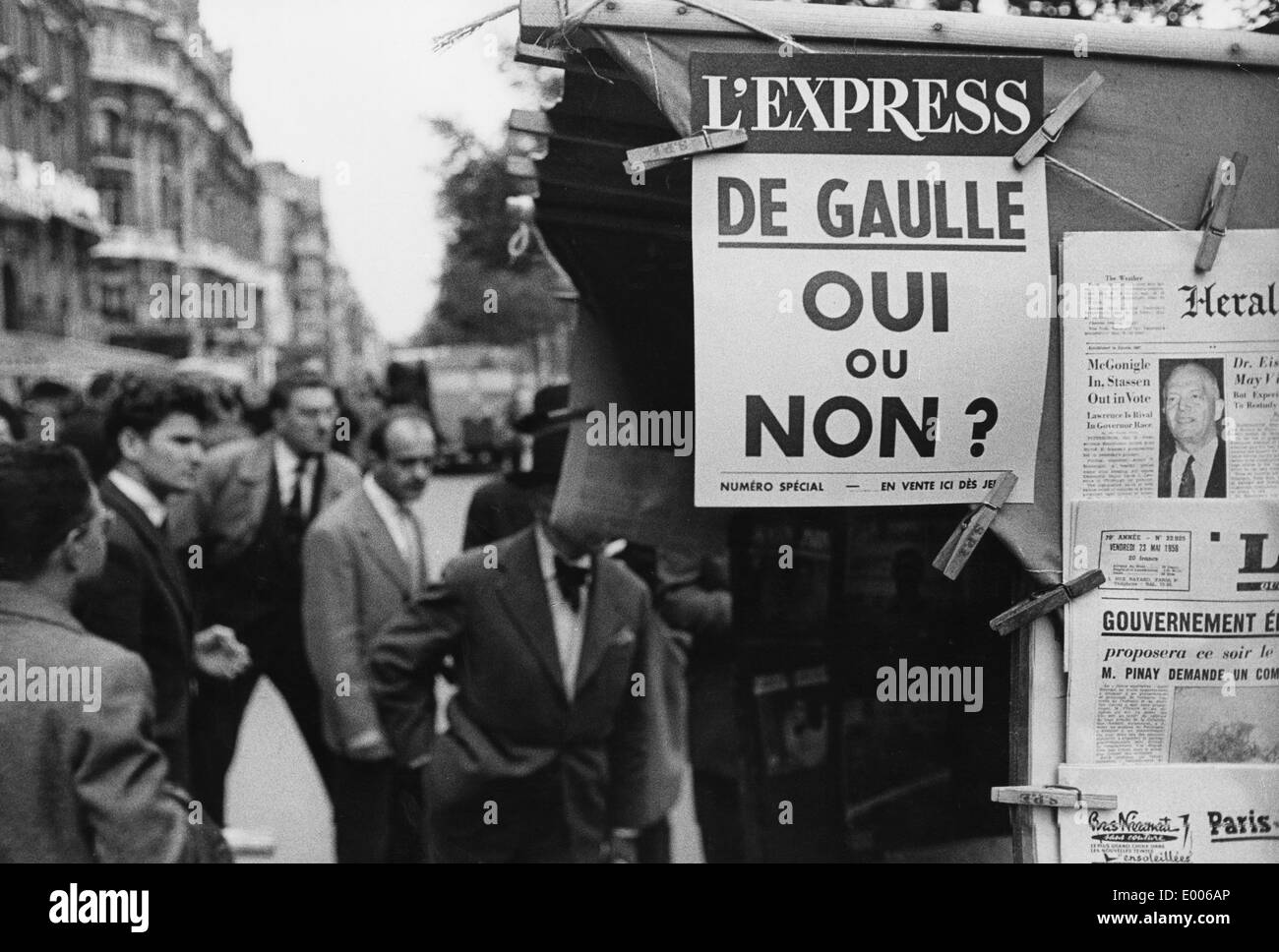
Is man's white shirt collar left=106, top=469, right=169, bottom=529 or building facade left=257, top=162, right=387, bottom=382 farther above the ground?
building facade left=257, top=162, right=387, bottom=382

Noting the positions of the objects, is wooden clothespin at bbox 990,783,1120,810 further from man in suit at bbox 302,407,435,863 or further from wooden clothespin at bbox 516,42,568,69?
wooden clothespin at bbox 516,42,568,69

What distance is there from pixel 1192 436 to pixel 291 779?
238 cm

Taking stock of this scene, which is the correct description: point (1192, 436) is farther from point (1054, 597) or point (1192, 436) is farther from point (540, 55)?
point (540, 55)

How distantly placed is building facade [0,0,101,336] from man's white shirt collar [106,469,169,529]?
378mm

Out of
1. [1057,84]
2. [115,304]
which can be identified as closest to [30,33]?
[115,304]

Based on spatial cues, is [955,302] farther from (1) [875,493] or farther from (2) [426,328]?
(2) [426,328]

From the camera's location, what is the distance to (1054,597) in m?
3.19

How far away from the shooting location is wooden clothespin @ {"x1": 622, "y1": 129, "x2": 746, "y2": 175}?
3094 mm

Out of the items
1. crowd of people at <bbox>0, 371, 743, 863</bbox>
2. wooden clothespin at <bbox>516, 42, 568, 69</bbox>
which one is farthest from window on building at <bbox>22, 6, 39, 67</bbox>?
wooden clothespin at <bbox>516, 42, 568, 69</bbox>

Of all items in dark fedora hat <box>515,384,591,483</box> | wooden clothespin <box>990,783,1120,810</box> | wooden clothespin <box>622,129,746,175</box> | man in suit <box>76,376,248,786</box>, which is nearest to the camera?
wooden clothespin <box>622,129,746,175</box>

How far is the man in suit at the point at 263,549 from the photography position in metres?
3.40

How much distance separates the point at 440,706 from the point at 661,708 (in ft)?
1.90

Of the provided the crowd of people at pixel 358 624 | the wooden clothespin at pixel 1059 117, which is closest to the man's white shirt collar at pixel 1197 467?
the wooden clothespin at pixel 1059 117

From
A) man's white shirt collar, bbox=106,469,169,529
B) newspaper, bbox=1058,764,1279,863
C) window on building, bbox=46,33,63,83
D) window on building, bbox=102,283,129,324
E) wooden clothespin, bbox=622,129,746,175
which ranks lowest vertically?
newspaper, bbox=1058,764,1279,863
